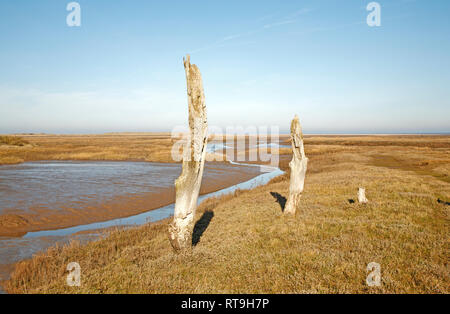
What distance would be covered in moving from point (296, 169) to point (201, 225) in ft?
17.8

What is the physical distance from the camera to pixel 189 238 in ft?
28.9

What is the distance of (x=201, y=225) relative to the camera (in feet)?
41.2

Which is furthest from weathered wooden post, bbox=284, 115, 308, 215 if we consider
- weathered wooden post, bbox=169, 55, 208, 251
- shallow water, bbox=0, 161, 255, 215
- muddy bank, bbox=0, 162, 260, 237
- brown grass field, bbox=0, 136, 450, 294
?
shallow water, bbox=0, 161, 255, 215

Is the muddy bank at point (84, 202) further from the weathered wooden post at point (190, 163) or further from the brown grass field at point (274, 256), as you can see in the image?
the weathered wooden post at point (190, 163)

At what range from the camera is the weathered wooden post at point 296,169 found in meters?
12.9

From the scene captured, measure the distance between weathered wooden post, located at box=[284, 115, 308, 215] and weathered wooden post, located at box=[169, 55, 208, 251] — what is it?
595 cm

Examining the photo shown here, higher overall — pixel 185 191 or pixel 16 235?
pixel 185 191

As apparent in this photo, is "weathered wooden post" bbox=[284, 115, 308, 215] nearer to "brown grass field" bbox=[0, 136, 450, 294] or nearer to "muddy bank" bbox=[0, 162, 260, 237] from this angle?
"brown grass field" bbox=[0, 136, 450, 294]

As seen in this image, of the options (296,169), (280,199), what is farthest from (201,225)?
(280,199)
